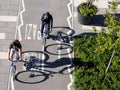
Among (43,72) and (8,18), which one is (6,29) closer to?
(8,18)

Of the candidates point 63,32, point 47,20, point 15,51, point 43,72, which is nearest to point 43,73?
point 43,72

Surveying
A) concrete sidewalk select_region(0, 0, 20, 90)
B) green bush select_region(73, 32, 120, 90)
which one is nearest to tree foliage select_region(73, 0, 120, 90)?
green bush select_region(73, 32, 120, 90)

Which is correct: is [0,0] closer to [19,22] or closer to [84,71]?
[19,22]

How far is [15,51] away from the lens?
51.3 feet

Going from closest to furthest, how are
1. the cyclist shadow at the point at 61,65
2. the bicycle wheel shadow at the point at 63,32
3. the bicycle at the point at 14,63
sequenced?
the bicycle at the point at 14,63 → the cyclist shadow at the point at 61,65 → the bicycle wheel shadow at the point at 63,32

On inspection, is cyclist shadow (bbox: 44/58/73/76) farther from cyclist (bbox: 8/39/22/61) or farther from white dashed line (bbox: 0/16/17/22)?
white dashed line (bbox: 0/16/17/22)

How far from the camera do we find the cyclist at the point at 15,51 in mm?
15450

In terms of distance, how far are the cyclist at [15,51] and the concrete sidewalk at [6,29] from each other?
3.01 ft

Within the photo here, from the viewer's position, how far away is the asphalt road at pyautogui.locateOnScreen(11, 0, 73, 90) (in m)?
16.0

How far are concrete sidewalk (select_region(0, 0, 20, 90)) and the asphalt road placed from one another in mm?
365

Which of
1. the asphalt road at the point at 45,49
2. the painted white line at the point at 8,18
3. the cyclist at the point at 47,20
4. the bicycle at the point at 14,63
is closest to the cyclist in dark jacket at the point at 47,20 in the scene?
the cyclist at the point at 47,20

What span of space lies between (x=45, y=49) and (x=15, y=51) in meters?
2.33

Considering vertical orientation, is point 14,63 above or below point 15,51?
below

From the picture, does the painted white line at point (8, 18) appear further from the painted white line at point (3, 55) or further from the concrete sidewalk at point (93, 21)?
the concrete sidewalk at point (93, 21)
